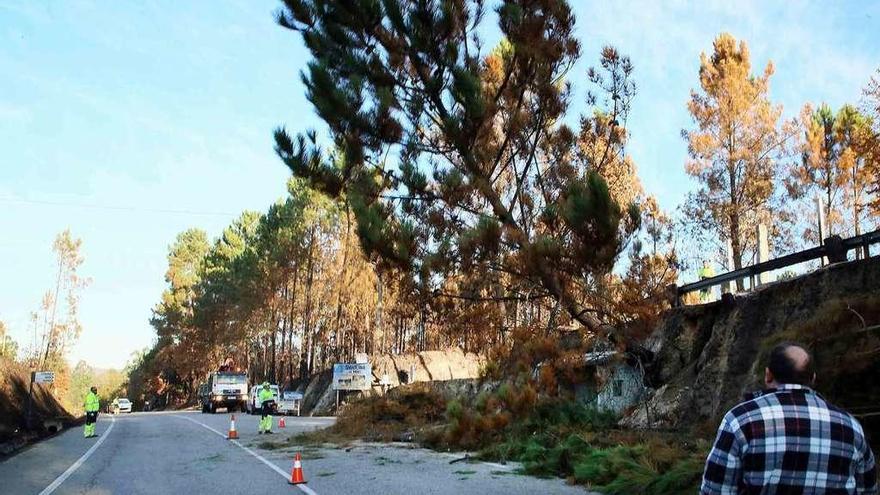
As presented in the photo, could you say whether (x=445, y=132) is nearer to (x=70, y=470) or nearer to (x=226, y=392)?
(x=70, y=470)

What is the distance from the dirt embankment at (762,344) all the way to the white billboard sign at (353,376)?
26320 mm

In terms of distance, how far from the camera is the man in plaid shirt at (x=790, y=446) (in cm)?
307

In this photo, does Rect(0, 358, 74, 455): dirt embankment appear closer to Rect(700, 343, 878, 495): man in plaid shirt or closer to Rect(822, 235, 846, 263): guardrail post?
Rect(822, 235, 846, 263): guardrail post

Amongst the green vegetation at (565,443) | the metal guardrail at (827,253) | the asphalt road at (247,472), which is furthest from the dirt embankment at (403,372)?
the metal guardrail at (827,253)

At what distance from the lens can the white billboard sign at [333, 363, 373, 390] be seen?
40.3 m

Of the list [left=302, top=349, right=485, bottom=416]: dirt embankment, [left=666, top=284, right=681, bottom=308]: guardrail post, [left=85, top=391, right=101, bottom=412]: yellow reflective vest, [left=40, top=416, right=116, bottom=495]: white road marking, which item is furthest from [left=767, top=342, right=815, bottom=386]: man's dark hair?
[left=302, top=349, right=485, bottom=416]: dirt embankment

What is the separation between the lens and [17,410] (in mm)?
31031

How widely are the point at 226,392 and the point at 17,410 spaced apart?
23.3m

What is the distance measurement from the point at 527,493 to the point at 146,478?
6.92 m

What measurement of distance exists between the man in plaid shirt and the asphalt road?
698cm

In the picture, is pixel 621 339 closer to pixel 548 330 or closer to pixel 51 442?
pixel 548 330

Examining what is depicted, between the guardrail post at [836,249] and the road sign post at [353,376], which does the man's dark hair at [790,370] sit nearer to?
the guardrail post at [836,249]

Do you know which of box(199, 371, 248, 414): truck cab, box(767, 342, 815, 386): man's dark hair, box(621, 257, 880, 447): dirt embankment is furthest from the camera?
box(199, 371, 248, 414): truck cab

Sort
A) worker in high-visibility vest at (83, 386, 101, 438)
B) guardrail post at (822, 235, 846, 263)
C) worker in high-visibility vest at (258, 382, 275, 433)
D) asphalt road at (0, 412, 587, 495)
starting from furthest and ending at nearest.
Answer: worker in high-visibility vest at (83, 386, 101, 438), worker in high-visibility vest at (258, 382, 275, 433), guardrail post at (822, 235, 846, 263), asphalt road at (0, 412, 587, 495)
